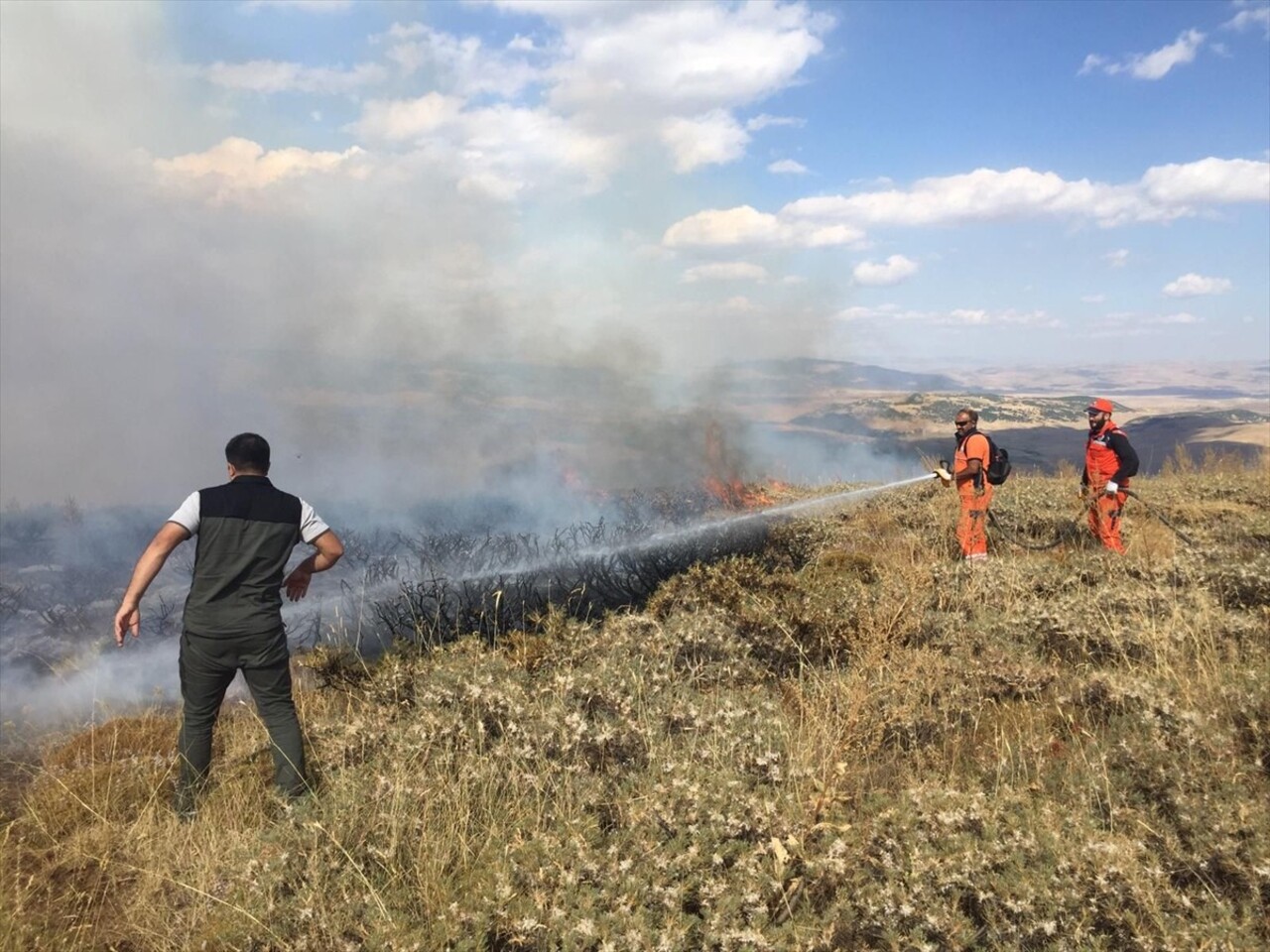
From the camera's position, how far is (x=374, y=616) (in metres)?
7.54

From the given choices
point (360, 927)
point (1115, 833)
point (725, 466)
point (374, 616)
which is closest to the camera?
point (360, 927)

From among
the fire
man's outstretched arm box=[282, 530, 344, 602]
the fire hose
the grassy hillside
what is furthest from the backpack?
man's outstretched arm box=[282, 530, 344, 602]

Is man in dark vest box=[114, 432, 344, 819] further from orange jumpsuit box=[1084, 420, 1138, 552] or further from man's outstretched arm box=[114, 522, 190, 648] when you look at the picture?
orange jumpsuit box=[1084, 420, 1138, 552]

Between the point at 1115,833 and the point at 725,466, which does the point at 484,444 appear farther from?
the point at 1115,833

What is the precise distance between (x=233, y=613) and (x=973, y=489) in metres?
7.80

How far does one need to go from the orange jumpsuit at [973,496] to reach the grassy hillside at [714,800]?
2701 mm

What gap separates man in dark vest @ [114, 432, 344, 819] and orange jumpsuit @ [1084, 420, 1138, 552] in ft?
28.5

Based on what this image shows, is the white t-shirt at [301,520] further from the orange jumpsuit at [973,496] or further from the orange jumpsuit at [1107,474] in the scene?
the orange jumpsuit at [1107,474]

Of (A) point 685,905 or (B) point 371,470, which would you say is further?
(B) point 371,470

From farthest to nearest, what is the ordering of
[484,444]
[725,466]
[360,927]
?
1. [484,444]
2. [725,466]
3. [360,927]

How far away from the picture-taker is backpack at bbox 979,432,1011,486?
892 centimetres

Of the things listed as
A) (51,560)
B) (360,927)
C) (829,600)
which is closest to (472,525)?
(51,560)

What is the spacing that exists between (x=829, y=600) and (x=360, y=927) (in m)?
4.82

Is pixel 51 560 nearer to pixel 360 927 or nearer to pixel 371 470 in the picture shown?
pixel 371 470
